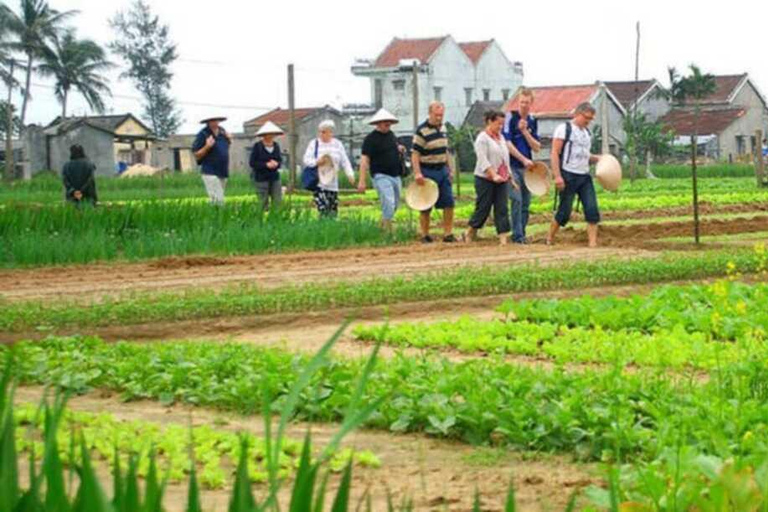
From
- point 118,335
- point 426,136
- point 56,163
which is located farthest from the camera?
point 56,163

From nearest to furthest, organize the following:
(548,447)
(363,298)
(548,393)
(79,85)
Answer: (548,447) < (548,393) < (363,298) < (79,85)

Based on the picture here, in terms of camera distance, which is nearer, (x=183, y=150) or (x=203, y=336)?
(x=203, y=336)

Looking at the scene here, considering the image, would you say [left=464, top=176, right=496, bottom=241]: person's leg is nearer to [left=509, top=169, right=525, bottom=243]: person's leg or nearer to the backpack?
[left=509, top=169, right=525, bottom=243]: person's leg

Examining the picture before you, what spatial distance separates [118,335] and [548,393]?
14.6 ft

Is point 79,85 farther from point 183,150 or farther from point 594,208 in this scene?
point 594,208

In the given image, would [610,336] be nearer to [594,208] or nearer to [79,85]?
[594,208]

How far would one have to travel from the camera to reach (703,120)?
87438 mm

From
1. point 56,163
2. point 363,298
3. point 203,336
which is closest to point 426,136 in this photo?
point 363,298

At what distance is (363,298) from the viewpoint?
12.4m

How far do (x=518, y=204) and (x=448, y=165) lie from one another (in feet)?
4.15

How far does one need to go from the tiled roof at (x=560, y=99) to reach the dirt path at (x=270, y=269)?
65.9 metres

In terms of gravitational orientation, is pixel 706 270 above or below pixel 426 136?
below

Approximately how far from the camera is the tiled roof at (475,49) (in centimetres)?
9406

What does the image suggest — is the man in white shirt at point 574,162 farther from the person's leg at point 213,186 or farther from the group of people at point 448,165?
the person's leg at point 213,186
